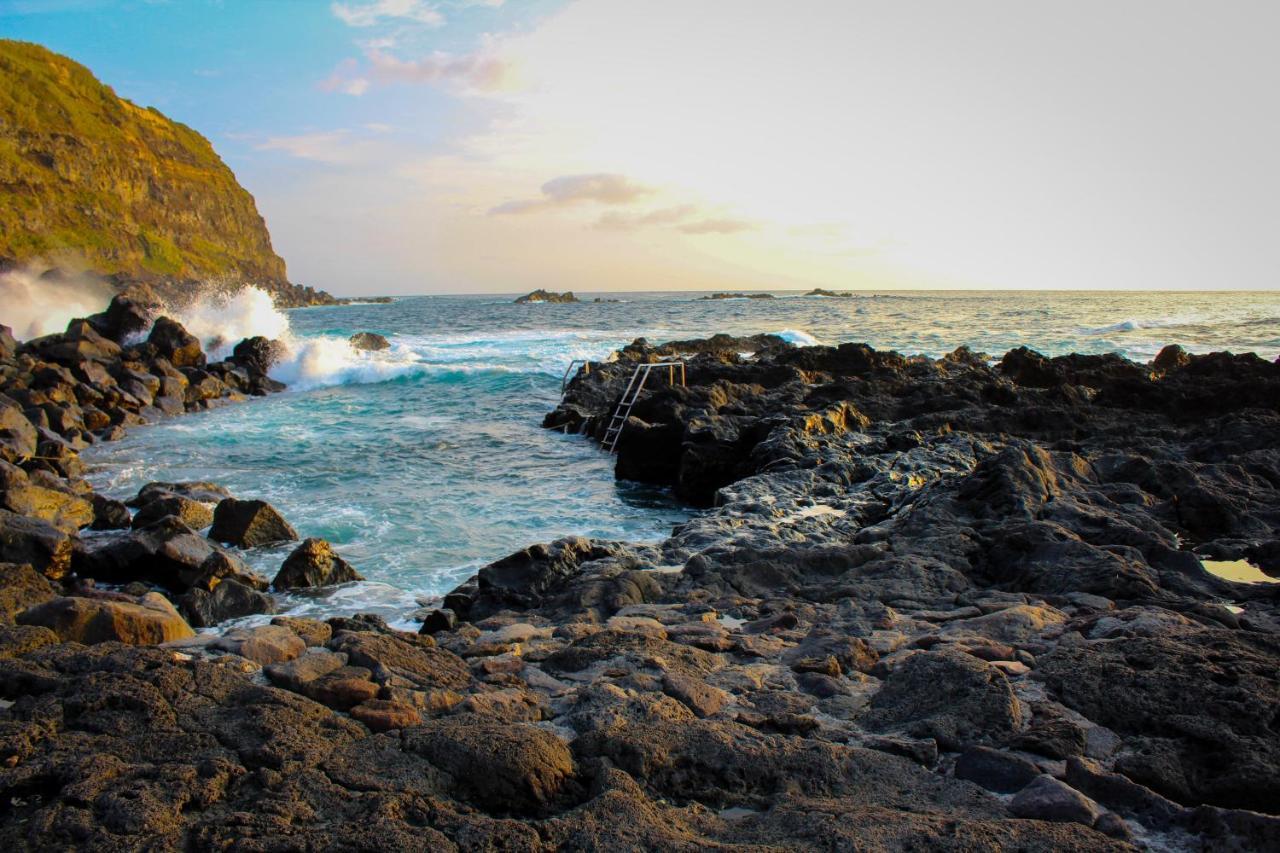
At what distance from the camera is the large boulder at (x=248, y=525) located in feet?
31.7

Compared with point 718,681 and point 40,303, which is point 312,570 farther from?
point 40,303

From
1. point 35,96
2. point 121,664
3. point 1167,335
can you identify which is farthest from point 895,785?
point 35,96

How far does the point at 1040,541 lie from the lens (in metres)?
6.89

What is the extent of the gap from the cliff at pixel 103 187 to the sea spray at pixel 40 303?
11.5 metres

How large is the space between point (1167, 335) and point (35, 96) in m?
99.4

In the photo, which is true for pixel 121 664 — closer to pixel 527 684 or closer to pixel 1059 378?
pixel 527 684

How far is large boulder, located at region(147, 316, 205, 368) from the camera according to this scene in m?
25.6

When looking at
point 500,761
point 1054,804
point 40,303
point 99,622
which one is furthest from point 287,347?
point 1054,804

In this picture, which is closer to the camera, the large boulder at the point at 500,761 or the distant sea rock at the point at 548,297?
the large boulder at the point at 500,761

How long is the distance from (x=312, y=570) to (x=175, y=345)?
21.3 m

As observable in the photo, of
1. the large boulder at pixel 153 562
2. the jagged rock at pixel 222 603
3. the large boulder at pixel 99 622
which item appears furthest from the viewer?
the large boulder at pixel 153 562

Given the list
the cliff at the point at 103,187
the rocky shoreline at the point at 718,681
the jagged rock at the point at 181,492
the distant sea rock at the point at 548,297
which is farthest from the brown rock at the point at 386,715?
the distant sea rock at the point at 548,297

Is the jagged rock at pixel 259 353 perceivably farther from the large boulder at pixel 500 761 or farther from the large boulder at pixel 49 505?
the large boulder at pixel 500 761

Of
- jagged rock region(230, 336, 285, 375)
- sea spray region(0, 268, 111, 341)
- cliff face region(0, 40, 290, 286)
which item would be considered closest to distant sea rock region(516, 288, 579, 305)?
cliff face region(0, 40, 290, 286)
